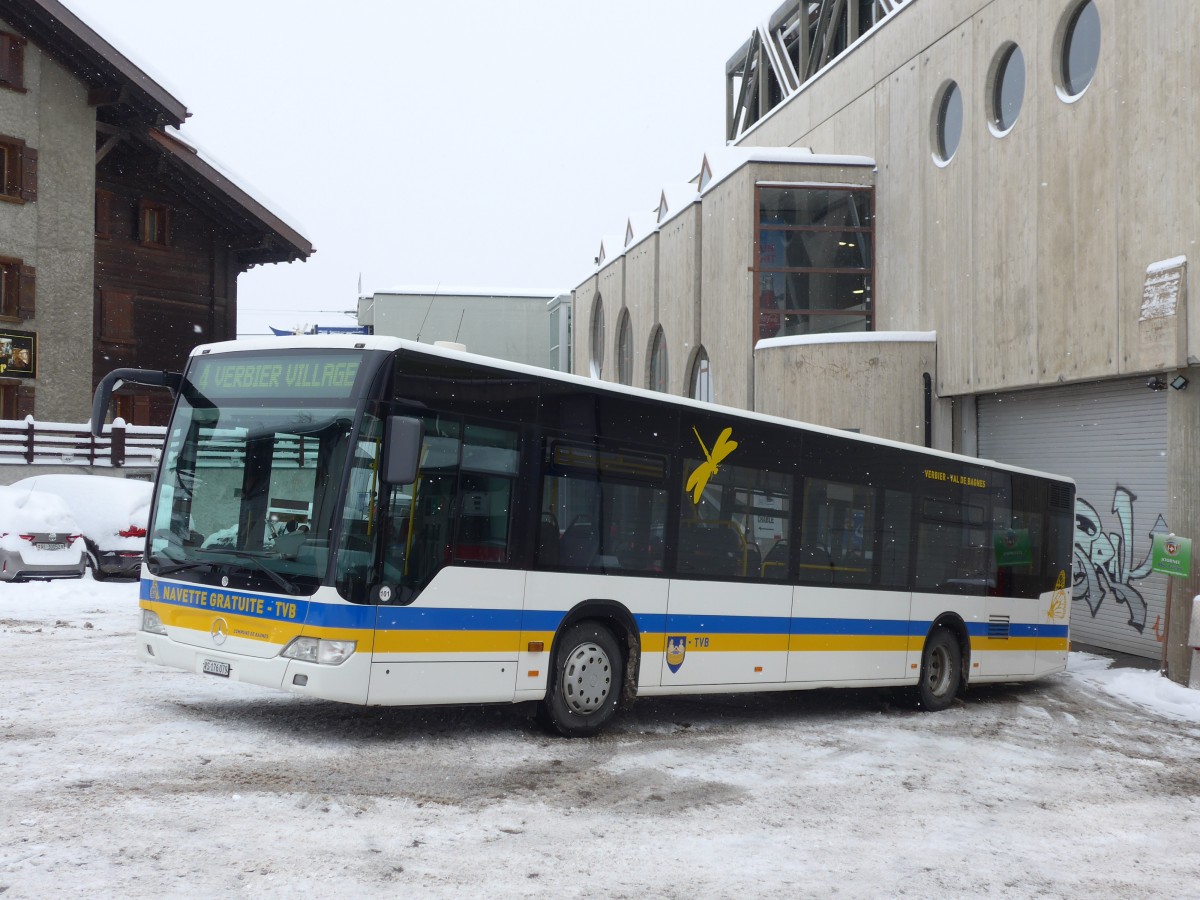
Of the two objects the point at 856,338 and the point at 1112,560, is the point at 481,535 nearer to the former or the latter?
the point at 1112,560

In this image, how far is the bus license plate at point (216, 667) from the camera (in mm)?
8469

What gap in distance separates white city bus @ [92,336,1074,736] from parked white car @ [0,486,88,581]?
977cm

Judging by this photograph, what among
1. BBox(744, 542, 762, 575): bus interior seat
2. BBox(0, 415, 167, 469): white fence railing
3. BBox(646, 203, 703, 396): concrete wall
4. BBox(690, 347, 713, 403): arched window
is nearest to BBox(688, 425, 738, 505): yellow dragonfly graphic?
BBox(744, 542, 762, 575): bus interior seat

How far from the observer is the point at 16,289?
94.0ft

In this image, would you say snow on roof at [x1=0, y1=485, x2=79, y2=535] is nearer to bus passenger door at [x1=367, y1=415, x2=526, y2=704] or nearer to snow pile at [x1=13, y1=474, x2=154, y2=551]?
snow pile at [x1=13, y1=474, x2=154, y2=551]

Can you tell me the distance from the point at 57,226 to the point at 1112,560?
23.9 metres

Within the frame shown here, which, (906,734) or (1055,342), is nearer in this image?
(906,734)

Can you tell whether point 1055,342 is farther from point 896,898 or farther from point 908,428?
point 896,898

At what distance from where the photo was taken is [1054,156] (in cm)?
1761

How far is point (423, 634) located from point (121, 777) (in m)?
2.06

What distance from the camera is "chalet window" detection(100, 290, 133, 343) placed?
3127 centimetres

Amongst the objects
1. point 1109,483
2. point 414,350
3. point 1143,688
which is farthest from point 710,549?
point 1109,483

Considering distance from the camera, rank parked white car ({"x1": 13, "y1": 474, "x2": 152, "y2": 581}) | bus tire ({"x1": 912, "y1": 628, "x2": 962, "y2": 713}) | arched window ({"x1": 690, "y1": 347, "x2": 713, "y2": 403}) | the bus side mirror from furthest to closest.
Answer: arched window ({"x1": 690, "y1": 347, "x2": 713, "y2": 403}) → parked white car ({"x1": 13, "y1": 474, "x2": 152, "y2": 581}) → bus tire ({"x1": 912, "y1": 628, "x2": 962, "y2": 713}) → the bus side mirror

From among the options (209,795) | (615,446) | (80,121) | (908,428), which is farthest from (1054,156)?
(80,121)
